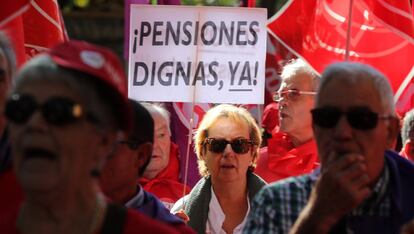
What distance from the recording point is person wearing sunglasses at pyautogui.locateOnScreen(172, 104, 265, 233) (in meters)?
6.89

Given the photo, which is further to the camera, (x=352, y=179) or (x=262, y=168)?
(x=262, y=168)

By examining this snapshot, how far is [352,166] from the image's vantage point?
12.7ft

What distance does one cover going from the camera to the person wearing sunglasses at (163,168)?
718 cm

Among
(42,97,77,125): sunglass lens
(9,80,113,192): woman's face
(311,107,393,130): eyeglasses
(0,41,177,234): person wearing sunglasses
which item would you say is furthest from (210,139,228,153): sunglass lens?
(42,97,77,125): sunglass lens

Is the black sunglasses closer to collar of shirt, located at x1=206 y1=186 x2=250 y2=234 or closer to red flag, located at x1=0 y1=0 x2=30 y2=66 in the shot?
red flag, located at x1=0 y1=0 x2=30 y2=66

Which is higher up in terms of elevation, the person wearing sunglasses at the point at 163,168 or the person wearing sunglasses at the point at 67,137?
the person wearing sunglasses at the point at 67,137

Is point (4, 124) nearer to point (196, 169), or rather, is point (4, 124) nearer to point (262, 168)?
point (262, 168)

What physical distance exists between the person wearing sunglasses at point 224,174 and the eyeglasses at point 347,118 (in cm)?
283

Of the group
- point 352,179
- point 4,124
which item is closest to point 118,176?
point 4,124

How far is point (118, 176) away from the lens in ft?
16.6

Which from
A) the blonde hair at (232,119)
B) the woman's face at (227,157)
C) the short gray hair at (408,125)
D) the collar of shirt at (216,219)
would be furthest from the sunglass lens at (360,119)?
the blonde hair at (232,119)

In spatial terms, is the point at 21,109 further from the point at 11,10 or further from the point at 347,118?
the point at 11,10

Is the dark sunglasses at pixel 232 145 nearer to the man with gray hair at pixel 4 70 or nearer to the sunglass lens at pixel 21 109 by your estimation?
the man with gray hair at pixel 4 70

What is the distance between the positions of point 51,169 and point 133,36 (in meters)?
4.71
